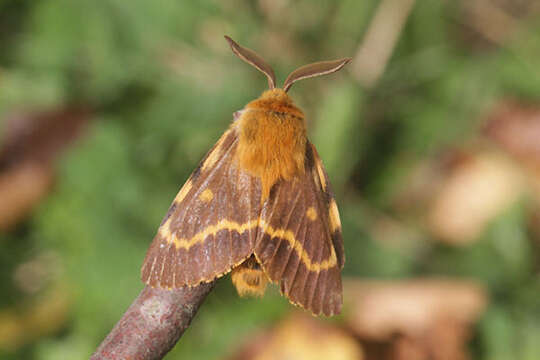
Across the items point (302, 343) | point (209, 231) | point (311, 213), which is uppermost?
point (311, 213)

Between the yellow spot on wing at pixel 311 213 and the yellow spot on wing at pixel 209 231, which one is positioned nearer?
the yellow spot on wing at pixel 209 231


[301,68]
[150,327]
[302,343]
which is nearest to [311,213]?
[301,68]

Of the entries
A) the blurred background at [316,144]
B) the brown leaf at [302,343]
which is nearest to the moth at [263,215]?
the brown leaf at [302,343]

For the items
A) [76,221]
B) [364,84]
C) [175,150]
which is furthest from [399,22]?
[76,221]

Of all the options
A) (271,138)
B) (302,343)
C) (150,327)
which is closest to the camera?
(150,327)

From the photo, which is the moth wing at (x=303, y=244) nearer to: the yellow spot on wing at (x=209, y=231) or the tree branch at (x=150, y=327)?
the yellow spot on wing at (x=209, y=231)

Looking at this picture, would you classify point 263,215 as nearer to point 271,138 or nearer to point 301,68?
point 271,138
